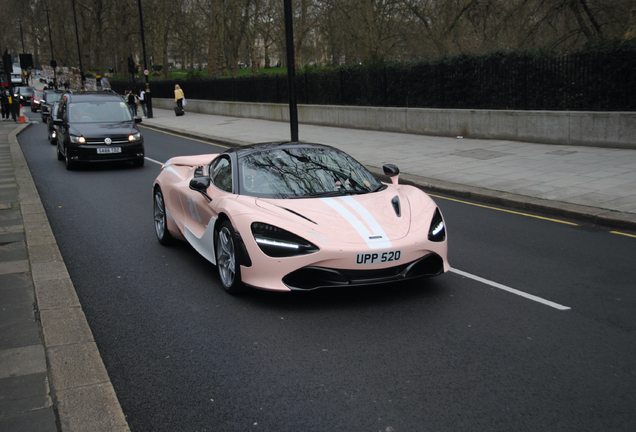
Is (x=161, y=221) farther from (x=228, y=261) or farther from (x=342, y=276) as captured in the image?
(x=342, y=276)

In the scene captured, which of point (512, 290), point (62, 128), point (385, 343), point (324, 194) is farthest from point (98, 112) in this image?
point (385, 343)

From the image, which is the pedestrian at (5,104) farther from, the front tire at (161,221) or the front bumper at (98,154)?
the front tire at (161,221)

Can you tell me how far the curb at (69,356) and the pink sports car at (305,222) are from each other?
1.36 m

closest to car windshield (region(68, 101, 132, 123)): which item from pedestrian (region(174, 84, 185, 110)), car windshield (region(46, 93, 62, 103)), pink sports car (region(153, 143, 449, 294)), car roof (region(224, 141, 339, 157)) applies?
pink sports car (region(153, 143, 449, 294))

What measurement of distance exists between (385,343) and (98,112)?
13.8 m

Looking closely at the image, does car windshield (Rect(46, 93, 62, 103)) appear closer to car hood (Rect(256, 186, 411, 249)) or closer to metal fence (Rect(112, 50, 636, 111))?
metal fence (Rect(112, 50, 636, 111))

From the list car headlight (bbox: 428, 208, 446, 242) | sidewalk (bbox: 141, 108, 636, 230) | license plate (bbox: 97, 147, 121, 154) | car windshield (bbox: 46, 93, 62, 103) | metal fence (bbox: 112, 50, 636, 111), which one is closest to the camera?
car headlight (bbox: 428, 208, 446, 242)

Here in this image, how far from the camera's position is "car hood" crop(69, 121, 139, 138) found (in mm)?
15266

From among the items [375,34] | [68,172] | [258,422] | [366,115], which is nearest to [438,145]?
[366,115]

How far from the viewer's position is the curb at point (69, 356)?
337cm

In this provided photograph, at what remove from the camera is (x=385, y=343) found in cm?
443

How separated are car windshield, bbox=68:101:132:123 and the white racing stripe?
39.7 ft

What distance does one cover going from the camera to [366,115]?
73.6 ft

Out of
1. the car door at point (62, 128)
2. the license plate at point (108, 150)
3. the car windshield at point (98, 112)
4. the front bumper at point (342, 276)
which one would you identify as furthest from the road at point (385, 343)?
the car windshield at point (98, 112)
